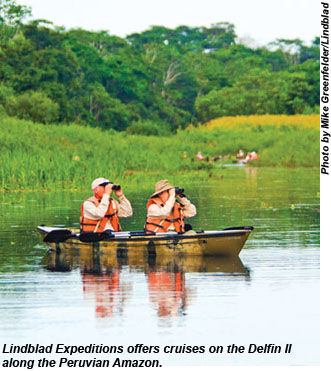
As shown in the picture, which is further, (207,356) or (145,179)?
(145,179)

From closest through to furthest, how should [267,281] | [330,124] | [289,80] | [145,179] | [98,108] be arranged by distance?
[267,281] → [330,124] → [145,179] → [98,108] → [289,80]

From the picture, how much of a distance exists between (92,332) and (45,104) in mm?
33872

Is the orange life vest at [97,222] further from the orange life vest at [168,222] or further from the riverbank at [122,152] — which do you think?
the riverbank at [122,152]

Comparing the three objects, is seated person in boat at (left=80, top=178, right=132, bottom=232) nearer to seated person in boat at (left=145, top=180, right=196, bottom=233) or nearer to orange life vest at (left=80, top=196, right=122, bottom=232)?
orange life vest at (left=80, top=196, right=122, bottom=232)

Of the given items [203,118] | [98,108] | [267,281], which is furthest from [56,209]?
[203,118]

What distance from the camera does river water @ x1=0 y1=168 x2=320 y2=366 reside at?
27.0 ft

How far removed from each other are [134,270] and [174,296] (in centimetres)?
204

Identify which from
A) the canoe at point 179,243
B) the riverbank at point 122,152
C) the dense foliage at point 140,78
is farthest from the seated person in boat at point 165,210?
the dense foliage at point 140,78

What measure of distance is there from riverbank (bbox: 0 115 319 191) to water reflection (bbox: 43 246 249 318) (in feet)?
37.2

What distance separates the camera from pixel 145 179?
2698 centimetres

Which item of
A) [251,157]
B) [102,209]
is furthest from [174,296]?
[251,157]

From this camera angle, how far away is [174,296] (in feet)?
33.1

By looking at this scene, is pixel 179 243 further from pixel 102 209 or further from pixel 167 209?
pixel 102 209

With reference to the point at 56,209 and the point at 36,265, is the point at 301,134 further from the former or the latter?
the point at 36,265
